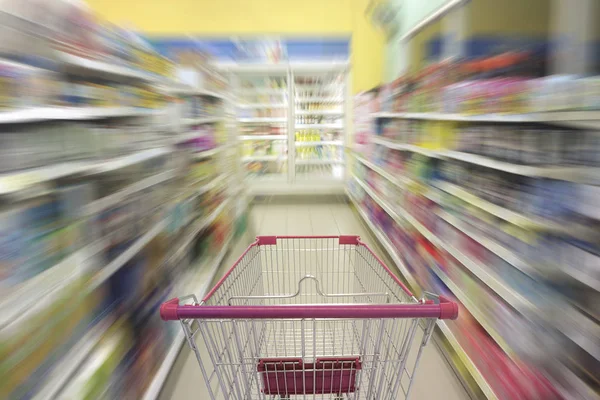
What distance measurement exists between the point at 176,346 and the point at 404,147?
2.06 m

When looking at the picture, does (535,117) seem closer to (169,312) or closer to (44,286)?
(169,312)

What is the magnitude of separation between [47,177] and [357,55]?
18.5ft

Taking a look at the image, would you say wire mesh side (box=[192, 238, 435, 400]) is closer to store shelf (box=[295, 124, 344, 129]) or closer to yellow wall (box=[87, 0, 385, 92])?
store shelf (box=[295, 124, 344, 129])

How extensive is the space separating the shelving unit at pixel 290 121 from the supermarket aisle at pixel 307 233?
71 centimetres

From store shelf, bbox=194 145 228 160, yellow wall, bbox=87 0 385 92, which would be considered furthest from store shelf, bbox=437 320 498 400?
yellow wall, bbox=87 0 385 92

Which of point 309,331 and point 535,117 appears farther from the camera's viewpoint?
point 309,331

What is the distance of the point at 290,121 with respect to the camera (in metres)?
6.26

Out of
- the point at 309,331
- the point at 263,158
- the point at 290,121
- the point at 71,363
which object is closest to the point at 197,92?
the point at 309,331

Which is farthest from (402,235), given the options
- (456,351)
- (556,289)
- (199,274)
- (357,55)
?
(357,55)

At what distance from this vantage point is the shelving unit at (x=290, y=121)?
624 cm

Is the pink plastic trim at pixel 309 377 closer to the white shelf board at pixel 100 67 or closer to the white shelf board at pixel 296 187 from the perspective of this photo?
the white shelf board at pixel 100 67

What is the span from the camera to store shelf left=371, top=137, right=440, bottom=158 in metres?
2.40

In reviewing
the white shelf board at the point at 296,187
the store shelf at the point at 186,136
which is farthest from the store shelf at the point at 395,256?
the white shelf board at the point at 296,187

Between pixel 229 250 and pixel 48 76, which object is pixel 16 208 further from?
pixel 229 250
